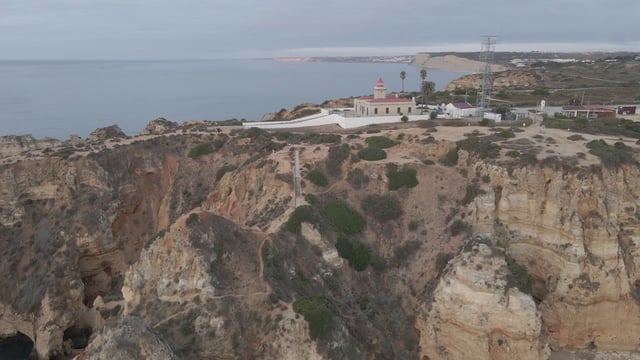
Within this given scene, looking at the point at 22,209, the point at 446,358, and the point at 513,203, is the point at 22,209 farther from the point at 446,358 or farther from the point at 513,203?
the point at 513,203

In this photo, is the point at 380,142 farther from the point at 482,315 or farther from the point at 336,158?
the point at 482,315

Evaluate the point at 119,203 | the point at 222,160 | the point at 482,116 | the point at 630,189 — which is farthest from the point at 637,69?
the point at 119,203

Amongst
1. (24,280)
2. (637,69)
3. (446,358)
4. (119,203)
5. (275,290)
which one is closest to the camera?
(275,290)

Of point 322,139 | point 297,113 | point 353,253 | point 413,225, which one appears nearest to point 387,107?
point 322,139

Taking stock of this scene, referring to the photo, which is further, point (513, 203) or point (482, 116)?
point (482, 116)

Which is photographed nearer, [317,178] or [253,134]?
[317,178]

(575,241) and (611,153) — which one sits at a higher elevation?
(611,153)

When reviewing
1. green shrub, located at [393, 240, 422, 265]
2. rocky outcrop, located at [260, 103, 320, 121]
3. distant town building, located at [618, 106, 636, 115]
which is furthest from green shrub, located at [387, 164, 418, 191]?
distant town building, located at [618, 106, 636, 115]
